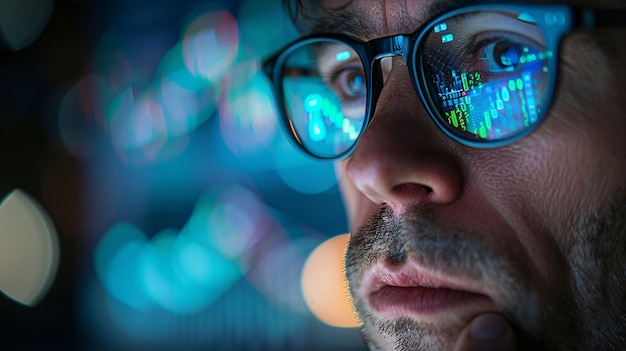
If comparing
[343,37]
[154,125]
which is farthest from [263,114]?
[343,37]

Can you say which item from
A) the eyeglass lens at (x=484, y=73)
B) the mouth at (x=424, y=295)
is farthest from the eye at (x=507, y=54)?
the mouth at (x=424, y=295)

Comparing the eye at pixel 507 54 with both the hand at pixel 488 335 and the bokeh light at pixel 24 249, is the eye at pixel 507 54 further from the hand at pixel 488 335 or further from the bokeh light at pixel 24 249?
the bokeh light at pixel 24 249

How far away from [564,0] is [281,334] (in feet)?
8.36

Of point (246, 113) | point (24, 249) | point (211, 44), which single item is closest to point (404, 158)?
point (246, 113)

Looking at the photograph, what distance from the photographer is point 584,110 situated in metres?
0.69

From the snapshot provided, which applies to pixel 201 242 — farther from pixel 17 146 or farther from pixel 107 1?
pixel 107 1

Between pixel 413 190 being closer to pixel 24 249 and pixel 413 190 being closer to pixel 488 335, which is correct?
pixel 488 335

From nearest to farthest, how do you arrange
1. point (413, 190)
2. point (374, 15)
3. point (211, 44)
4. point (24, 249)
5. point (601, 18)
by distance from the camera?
point (601, 18)
point (413, 190)
point (374, 15)
point (24, 249)
point (211, 44)

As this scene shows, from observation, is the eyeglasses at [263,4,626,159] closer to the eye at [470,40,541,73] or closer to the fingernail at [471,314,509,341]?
the eye at [470,40,541,73]

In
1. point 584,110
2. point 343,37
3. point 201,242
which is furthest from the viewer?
point 201,242

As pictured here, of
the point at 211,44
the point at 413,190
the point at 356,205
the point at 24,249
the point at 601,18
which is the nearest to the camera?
the point at 601,18

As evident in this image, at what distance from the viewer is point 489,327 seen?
68 centimetres

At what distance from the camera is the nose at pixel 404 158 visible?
0.75 metres

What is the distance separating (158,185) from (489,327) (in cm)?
278
